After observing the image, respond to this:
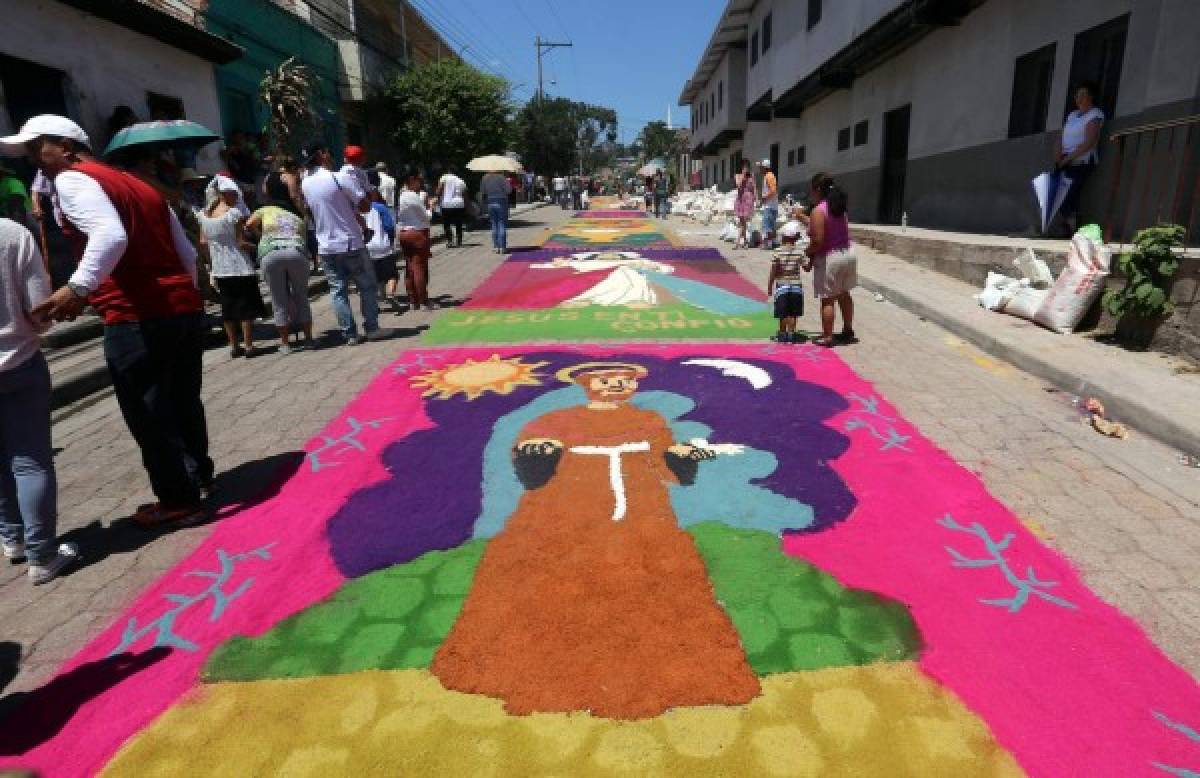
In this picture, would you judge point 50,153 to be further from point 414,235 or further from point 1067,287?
point 1067,287

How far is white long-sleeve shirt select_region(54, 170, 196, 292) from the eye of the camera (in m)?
3.15

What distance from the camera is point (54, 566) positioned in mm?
3314

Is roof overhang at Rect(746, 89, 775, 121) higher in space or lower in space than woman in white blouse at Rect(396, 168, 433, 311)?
higher

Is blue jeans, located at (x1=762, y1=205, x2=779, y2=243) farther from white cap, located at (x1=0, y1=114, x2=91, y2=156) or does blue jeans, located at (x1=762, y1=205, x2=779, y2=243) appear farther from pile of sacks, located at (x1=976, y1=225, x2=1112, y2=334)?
white cap, located at (x1=0, y1=114, x2=91, y2=156)

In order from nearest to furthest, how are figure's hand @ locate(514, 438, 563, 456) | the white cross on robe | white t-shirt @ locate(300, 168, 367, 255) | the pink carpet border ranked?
the pink carpet border → the white cross on robe → figure's hand @ locate(514, 438, 563, 456) → white t-shirt @ locate(300, 168, 367, 255)

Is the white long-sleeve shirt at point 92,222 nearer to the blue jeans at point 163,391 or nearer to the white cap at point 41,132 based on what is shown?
the white cap at point 41,132

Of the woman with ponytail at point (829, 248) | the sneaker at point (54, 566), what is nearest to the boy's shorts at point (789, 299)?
the woman with ponytail at point (829, 248)

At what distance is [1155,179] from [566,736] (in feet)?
30.1

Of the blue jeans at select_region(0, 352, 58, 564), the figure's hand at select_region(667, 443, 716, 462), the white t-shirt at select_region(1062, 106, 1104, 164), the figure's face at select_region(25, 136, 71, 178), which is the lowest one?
the figure's hand at select_region(667, 443, 716, 462)

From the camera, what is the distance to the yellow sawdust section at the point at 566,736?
2.09 metres

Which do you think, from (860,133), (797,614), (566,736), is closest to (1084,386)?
(797,614)

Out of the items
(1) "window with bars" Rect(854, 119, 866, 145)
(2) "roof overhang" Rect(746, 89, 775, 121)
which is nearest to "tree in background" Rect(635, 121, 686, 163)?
(2) "roof overhang" Rect(746, 89, 775, 121)

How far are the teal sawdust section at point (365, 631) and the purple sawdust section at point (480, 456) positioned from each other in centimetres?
20

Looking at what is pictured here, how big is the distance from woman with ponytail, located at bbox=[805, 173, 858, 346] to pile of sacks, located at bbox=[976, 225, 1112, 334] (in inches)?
80.2
